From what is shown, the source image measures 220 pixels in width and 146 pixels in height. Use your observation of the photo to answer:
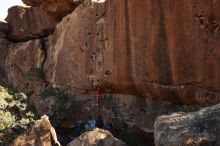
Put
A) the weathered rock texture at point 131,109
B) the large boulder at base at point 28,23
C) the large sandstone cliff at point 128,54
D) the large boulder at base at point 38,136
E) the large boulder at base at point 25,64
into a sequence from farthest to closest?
the large boulder at base at point 28,23 → the large boulder at base at point 25,64 → the weathered rock texture at point 131,109 → the large boulder at base at point 38,136 → the large sandstone cliff at point 128,54

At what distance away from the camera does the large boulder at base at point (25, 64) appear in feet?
66.0

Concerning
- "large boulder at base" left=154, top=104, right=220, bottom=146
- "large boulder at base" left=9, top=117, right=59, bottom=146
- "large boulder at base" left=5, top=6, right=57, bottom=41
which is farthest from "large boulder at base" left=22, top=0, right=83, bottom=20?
"large boulder at base" left=154, top=104, right=220, bottom=146

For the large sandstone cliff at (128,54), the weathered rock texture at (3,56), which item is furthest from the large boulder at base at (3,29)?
the large sandstone cliff at (128,54)

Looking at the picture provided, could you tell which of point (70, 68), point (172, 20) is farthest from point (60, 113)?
point (172, 20)

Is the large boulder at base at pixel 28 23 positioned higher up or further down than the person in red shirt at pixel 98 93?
higher up

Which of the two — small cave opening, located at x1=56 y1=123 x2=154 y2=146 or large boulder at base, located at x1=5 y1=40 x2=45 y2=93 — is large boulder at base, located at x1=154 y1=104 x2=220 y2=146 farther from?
large boulder at base, located at x1=5 y1=40 x2=45 y2=93

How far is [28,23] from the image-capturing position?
2239 cm

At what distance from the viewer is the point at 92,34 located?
16797 mm

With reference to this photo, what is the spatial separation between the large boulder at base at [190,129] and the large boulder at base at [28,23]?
41.0 feet

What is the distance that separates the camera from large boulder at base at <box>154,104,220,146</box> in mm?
8641

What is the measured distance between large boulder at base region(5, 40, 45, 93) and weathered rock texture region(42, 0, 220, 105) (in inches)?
89.4

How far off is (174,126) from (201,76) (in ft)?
12.1

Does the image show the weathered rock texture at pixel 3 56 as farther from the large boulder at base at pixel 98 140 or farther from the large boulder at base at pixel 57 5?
the large boulder at base at pixel 98 140

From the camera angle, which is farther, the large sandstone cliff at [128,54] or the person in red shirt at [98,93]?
the person in red shirt at [98,93]
